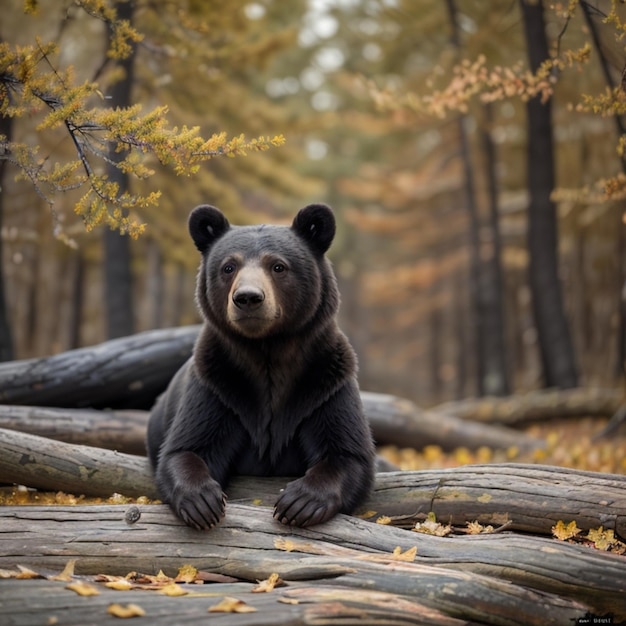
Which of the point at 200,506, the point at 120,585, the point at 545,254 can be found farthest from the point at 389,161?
the point at 120,585

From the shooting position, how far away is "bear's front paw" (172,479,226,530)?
Answer: 358 centimetres

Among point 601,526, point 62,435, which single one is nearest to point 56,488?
point 62,435

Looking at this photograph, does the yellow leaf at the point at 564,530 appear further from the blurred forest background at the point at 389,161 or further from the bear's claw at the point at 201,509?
the blurred forest background at the point at 389,161

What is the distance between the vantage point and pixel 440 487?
4.23 metres

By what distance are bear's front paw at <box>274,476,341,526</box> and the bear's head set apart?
0.91 m

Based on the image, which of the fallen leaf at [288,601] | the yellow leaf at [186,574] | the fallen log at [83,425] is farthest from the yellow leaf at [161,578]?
the fallen log at [83,425]

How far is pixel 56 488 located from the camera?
173 inches

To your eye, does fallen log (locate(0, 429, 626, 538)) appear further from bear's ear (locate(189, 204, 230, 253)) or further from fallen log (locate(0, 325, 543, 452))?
bear's ear (locate(189, 204, 230, 253))

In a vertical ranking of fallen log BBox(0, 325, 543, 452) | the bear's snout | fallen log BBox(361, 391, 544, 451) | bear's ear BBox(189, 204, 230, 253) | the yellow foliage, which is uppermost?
the yellow foliage

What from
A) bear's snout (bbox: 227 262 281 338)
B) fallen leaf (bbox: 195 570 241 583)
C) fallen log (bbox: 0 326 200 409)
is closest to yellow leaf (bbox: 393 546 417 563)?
fallen leaf (bbox: 195 570 241 583)

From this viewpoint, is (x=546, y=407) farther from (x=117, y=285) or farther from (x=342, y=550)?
(x=342, y=550)

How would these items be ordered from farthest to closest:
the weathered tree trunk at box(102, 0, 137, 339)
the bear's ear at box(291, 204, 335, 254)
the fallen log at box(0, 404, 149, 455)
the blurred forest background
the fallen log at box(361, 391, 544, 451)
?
the weathered tree trunk at box(102, 0, 137, 339) < the fallen log at box(361, 391, 544, 451) < the blurred forest background < the fallen log at box(0, 404, 149, 455) < the bear's ear at box(291, 204, 335, 254)

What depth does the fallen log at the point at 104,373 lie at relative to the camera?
5953 mm

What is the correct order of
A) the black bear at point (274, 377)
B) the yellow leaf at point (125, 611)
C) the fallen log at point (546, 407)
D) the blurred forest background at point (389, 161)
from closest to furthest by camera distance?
the yellow leaf at point (125, 611)
the black bear at point (274, 377)
the blurred forest background at point (389, 161)
the fallen log at point (546, 407)
